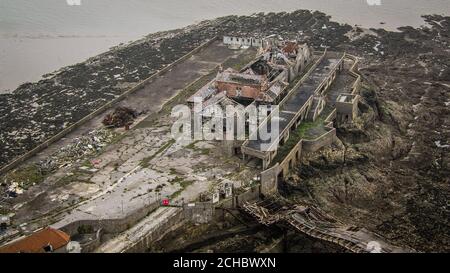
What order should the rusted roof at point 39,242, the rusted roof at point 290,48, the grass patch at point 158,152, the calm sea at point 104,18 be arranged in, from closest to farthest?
1. the rusted roof at point 39,242
2. the grass patch at point 158,152
3. the rusted roof at point 290,48
4. the calm sea at point 104,18

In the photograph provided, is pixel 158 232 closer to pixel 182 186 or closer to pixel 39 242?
pixel 182 186

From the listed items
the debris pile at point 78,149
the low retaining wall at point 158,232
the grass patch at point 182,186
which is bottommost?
the low retaining wall at point 158,232

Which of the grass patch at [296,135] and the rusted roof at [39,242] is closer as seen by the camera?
the rusted roof at [39,242]

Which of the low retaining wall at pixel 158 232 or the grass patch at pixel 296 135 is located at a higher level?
the grass patch at pixel 296 135

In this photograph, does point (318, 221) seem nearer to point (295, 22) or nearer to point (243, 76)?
point (243, 76)

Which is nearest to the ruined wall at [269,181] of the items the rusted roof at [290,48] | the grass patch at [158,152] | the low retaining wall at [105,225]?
the grass patch at [158,152]

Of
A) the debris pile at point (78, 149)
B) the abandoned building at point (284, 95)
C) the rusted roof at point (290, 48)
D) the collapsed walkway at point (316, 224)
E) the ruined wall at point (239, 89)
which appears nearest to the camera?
the collapsed walkway at point (316, 224)

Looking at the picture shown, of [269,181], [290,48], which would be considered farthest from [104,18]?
[269,181]

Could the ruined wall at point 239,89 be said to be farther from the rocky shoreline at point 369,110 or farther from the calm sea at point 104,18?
the calm sea at point 104,18
